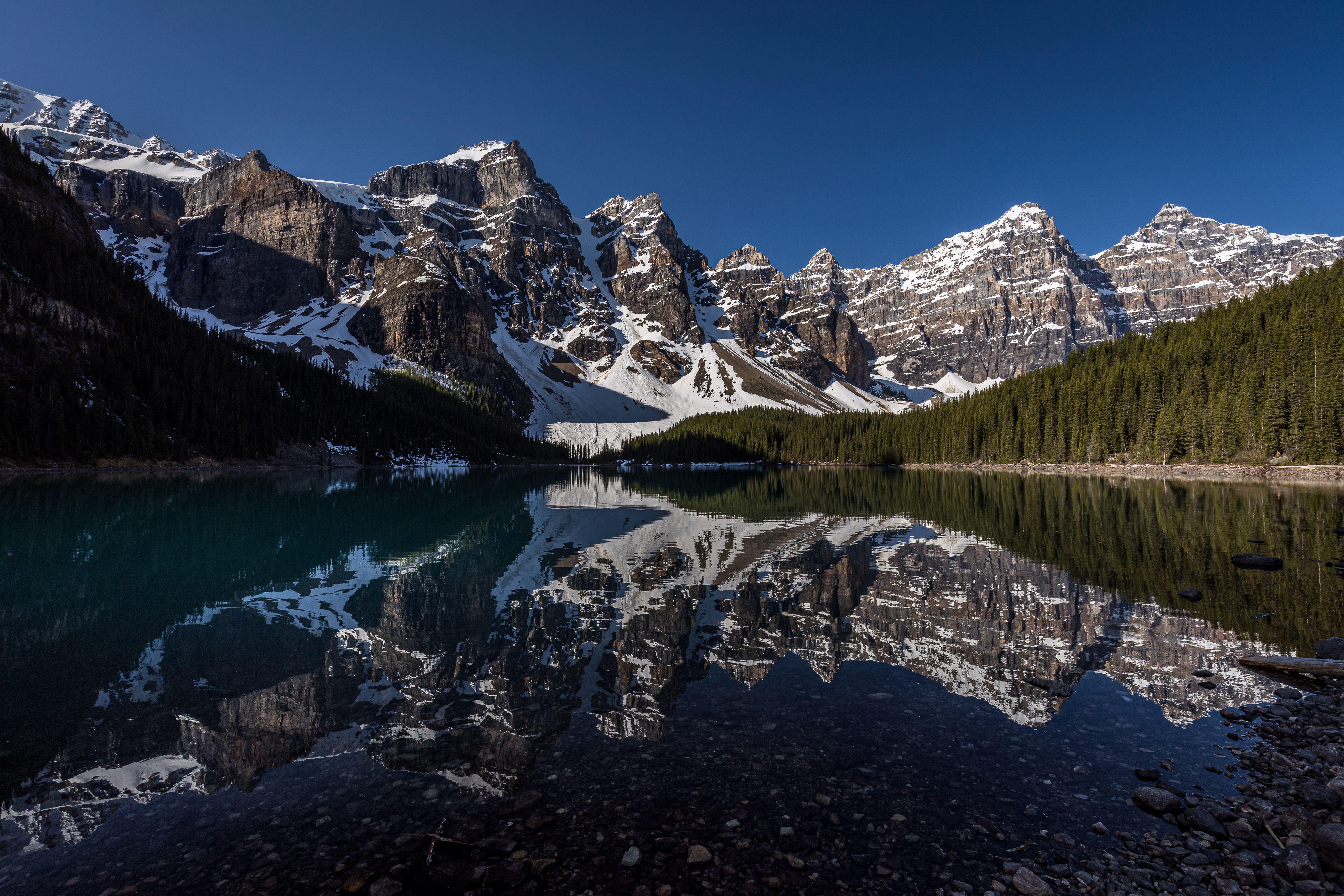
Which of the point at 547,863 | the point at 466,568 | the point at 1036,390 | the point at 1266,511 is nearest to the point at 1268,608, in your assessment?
the point at 547,863

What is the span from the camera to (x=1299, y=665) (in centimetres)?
984

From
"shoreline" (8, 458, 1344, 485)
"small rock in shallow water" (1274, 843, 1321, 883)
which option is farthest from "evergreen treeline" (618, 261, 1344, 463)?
"small rock in shallow water" (1274, 843, 1321, 883)

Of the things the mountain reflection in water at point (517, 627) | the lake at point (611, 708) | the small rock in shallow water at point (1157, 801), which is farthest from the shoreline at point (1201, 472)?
the small rock in shallow water at point (1157, 801)

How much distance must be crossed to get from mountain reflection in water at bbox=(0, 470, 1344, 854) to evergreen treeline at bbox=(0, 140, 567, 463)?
59.6 metres

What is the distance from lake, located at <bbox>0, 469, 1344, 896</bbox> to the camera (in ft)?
18.4

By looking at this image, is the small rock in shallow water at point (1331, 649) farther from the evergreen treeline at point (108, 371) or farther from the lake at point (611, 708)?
the evergreen treeline at point (108, 371)

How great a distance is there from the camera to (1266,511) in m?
31.2

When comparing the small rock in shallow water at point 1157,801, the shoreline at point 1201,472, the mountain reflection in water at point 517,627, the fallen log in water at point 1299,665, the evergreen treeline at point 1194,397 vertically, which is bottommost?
the mountain reflection in water at point 517,627

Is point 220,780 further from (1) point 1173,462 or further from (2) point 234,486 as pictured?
(1) point 1173,462

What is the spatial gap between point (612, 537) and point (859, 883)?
24070mm

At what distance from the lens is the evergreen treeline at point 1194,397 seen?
57.4m

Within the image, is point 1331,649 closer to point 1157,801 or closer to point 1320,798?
point 1320,798

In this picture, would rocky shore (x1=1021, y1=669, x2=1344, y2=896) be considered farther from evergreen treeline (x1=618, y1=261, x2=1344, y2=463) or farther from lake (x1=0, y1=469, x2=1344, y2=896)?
evergreen treeline (x1=618, y1=261, x2=1344, y2=463)

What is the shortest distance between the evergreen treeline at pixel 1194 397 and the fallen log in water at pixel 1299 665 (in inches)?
2533
